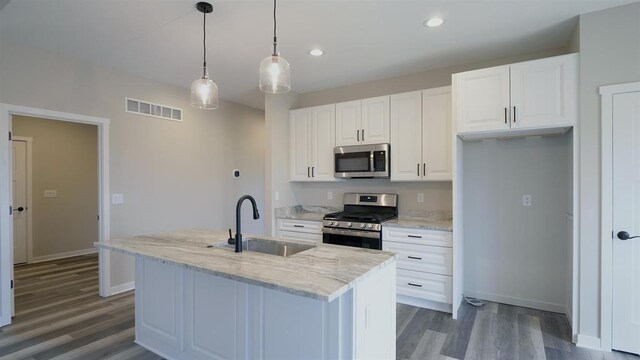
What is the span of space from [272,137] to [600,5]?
335 centimetres

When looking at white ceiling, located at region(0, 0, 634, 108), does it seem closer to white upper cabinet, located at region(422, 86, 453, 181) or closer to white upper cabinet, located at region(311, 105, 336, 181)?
white upper cabinet, located at region(422, 86, 453, 181)

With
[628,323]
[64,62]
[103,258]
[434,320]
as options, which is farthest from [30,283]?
[628,323]

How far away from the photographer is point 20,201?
505 cm

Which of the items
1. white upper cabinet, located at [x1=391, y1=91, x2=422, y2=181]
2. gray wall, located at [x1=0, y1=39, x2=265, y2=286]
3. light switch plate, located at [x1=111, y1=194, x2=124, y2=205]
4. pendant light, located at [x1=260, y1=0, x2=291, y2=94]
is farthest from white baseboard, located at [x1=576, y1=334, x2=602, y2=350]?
light switch plate, located at [x1=111, y1=194, x2=124, y2=205]

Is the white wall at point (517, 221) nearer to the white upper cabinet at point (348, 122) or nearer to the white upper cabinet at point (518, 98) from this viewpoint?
the white upper cabinet at point (518, 98)

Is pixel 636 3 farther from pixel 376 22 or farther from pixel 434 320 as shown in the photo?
pixel 434 320

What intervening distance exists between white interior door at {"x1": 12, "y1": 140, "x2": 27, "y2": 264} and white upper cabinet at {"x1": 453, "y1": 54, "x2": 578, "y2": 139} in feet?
20.6

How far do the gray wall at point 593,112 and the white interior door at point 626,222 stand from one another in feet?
0.35

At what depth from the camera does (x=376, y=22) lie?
2.64 metres

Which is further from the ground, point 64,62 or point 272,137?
point 64,62

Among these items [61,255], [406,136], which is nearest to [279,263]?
[406,136]

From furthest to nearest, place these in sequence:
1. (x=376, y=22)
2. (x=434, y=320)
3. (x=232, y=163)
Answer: (x=232, y=163), (x=434, y=320), (x=376, y=22)

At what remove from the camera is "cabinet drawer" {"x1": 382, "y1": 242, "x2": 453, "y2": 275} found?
3.17 metres

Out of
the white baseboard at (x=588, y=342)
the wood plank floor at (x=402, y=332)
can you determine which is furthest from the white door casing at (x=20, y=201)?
the white baseboard at (x=588, y=342)
